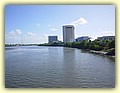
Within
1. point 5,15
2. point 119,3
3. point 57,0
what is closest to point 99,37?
point 119,3

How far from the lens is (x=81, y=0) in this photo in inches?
121

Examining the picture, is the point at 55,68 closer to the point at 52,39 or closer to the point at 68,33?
the point at 52,39

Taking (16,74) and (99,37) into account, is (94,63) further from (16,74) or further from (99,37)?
(16,74)

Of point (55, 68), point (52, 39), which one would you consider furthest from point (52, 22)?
point (55, 68)

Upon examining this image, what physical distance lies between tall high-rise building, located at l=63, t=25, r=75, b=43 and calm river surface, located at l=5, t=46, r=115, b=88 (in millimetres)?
144

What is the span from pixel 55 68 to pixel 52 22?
63cm

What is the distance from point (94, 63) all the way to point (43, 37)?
0.79m

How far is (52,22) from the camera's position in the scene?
127 inches

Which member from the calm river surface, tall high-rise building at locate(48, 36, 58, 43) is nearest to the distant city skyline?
tall high-rise building at locate(48, 36, 58, 43)

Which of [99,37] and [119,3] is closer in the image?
[119,3]

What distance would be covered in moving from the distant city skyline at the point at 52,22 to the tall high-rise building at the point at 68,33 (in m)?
0.05

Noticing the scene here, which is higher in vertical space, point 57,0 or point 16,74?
point 57,0

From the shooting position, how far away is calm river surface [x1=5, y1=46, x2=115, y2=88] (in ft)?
10.1

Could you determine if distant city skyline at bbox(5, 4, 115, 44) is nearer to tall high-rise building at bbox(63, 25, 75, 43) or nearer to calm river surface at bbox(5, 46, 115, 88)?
tall high-rise building at bbox(63, 25, 75, 43)
